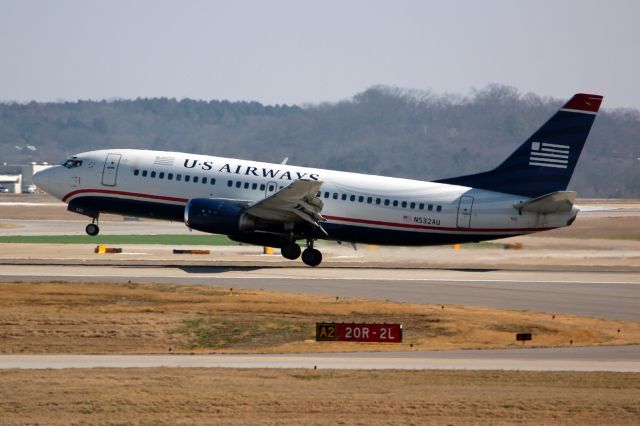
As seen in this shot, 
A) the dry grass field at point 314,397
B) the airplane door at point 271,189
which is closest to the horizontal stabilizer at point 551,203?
the airplane door at point 271,189

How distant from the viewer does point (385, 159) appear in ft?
616

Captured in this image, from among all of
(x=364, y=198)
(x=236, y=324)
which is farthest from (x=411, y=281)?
(x=236, y=324)

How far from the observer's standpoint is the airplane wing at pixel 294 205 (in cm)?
4628

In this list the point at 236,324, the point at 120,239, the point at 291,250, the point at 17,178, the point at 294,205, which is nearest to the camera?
the point at 236,324

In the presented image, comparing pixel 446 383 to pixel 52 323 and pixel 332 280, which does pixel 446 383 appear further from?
pixel 332 280

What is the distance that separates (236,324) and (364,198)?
658 inches

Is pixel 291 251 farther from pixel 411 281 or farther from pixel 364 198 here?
pixel 411 281

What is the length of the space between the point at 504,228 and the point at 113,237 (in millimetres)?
31817

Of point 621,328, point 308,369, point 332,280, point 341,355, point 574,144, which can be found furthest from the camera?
point 574,144

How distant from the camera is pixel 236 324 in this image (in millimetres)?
34062

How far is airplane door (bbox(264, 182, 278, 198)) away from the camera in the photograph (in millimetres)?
49469

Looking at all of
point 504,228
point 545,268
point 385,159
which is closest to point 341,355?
point 504,228

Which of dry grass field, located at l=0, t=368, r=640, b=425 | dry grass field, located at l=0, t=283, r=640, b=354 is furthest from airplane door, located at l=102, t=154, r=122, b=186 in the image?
dry grass field, located at l=0, t=368, r=640, b=425

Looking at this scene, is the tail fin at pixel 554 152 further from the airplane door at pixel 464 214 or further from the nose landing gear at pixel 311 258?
the nose landing gear at pixel 311 258
